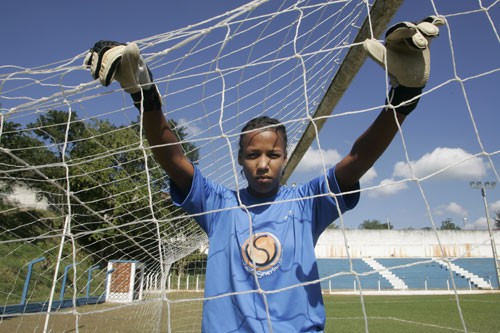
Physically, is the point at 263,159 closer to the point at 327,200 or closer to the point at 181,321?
the point at 327,200

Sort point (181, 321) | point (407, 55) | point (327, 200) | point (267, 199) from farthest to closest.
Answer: point (181, 321)
point (267, 199)
point (327, 200)
point (407, 55)

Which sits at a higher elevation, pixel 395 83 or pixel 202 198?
pixel 395 83

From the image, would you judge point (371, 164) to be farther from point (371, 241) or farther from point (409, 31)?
point (371, 241)

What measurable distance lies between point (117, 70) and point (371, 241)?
30.5 meters

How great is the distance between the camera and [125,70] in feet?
4.49

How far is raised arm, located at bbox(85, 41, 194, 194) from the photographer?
4.25ft

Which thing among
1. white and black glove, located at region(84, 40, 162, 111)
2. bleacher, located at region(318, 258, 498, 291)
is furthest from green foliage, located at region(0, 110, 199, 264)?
bleacher, located at region(318, 258, 498, 291)

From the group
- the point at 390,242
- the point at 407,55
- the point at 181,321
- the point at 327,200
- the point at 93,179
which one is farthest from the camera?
the point at 390,242

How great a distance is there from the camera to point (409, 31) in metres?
1.23

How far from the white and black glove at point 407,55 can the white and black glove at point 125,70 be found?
868mm

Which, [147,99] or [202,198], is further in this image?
[202,198]

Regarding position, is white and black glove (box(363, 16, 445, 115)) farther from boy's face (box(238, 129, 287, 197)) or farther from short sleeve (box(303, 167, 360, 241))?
boy's face (box(238, 129, 287, 197))

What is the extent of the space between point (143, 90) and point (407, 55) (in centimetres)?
101

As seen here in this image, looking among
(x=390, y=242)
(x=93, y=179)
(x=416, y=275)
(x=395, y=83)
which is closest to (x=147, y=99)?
(x=395, y=83)
